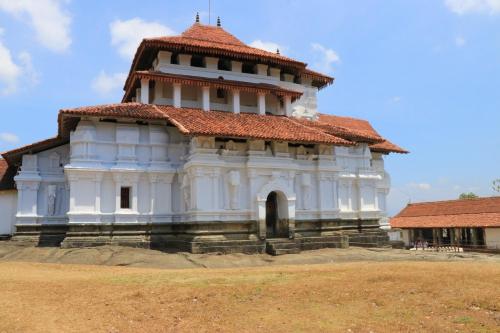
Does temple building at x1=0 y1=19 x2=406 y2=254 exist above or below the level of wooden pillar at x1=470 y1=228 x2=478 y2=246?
above

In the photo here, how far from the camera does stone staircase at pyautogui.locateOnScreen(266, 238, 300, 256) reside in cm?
2042

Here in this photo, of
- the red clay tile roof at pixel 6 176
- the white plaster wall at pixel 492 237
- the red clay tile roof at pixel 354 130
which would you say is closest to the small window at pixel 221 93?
the red clay tile roof at pixel 354 130

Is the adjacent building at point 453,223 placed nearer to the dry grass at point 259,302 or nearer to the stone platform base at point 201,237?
the stone platform base at point 201,237

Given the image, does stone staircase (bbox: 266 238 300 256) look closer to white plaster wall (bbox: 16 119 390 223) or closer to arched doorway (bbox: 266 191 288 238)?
arched doorway (bbox: 266 191 288 238)

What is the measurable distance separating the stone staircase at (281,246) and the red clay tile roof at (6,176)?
54.4 feet

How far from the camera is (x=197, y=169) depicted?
2055cm

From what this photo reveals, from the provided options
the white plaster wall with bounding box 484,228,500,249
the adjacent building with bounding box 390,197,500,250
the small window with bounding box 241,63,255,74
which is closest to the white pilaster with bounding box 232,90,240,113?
the small window with bounding box 241,63,255,74

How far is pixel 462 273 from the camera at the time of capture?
1355cm

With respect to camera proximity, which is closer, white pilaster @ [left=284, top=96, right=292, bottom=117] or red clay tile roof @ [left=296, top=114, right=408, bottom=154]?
red clay tile roof @ [left=296, top=114, right=408, bottom=154]

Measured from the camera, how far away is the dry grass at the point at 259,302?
8711 millimetres

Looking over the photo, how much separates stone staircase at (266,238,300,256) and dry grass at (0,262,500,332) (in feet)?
19.9

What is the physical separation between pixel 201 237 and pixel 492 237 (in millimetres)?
27534

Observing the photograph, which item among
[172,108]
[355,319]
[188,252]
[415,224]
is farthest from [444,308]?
[415,224]

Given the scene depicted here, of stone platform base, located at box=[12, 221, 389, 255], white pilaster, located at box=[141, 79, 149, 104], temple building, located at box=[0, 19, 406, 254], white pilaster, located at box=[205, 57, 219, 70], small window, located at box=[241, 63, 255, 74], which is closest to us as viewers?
stone platform base, located at box=[12, 221, 389, 255]
